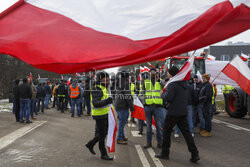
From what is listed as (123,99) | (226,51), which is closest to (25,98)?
(123,99)

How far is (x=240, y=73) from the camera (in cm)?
638

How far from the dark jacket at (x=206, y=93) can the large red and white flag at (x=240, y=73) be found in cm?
131

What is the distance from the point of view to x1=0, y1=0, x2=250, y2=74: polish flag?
108 inches

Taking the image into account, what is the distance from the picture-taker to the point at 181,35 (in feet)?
8.99

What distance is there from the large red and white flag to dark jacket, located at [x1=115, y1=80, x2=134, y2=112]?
2.71m

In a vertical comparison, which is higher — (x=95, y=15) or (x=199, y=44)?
(x=95, y=15)

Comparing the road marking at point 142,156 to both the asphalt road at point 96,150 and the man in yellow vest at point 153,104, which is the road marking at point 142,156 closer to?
the asphalt road at point 96,150

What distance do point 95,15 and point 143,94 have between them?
152 inches

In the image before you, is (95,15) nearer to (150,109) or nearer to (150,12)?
(150,12)

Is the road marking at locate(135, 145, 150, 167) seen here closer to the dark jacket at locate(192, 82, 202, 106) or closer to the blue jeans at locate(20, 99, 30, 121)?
Answer: the dark jacket at locate(192, 82, 202, 106)

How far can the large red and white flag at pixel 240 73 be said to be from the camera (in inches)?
245

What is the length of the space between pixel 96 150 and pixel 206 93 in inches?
155

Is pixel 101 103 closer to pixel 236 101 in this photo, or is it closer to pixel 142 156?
pixel 142 156

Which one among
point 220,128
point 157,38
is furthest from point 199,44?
point 220,128
